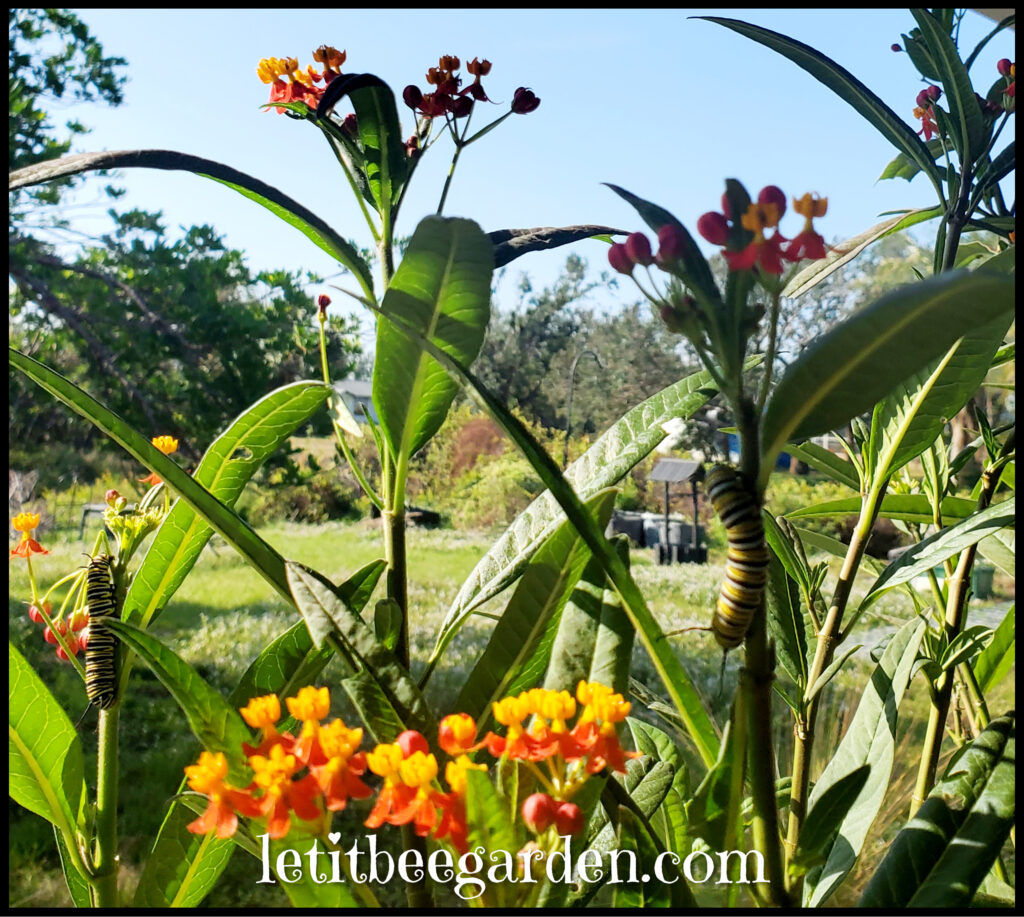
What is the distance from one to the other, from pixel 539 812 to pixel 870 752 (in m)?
0.20

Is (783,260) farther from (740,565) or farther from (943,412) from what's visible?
(943,412)

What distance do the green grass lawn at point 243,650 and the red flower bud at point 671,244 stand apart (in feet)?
1.34

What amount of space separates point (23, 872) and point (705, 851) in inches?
101

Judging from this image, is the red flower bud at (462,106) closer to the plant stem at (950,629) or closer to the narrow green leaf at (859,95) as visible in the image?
the narrow green leaf at (859,95)

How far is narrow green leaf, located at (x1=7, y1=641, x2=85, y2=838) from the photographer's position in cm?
39

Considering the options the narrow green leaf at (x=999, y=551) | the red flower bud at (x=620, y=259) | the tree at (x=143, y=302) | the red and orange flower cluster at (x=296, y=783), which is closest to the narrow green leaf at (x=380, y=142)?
the red flower bud at (x=620, y=259)

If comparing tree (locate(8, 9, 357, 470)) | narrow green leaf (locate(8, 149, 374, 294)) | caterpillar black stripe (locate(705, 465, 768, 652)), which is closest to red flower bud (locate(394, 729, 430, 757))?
caterpillar black stripe (locate(705, 465, 768, 652))

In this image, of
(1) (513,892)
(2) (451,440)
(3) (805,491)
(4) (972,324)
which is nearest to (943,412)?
(4) (972,324)

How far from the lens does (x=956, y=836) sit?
0.32 m

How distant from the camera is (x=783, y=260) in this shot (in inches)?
10.1

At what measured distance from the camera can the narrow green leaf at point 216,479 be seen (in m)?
0.40

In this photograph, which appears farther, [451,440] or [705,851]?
[451,440]

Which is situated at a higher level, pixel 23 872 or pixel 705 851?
pixel 705 851

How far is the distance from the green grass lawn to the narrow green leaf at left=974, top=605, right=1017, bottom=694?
1.67 ft
